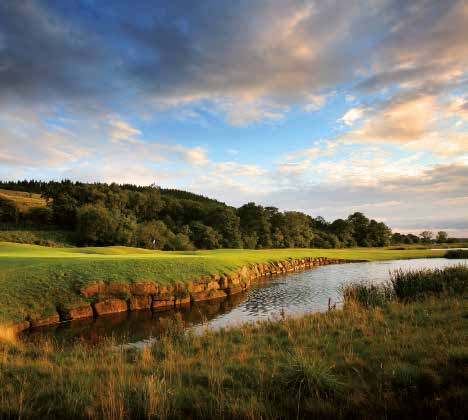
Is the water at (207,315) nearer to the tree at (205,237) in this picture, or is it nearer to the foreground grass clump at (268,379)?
the foreground grass clump at (268,379)

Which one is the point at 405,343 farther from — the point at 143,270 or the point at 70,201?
the point at 70,201

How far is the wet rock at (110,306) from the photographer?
1809 centimetres

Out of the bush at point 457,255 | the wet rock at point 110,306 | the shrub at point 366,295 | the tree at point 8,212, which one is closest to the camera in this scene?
the shrub at point 366,295

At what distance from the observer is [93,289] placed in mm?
18750

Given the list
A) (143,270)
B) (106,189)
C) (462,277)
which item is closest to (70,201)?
(106,189)

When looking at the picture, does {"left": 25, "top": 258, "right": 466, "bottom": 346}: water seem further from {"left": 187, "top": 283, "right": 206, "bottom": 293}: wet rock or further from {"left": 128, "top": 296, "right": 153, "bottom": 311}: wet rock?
{"left": 187, "top": 283, "right": 206, "bottom": 293}: wet rock

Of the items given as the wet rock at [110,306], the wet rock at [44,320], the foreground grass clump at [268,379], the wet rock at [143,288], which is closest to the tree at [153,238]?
the wet rock at [143,288]

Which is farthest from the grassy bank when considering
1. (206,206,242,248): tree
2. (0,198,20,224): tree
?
(0,198,20,224): tree

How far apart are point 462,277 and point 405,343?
11.8m

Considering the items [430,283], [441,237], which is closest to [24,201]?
[430,283]

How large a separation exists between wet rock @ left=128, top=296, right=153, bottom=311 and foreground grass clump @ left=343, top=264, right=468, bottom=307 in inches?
456

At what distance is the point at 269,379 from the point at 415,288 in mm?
13587

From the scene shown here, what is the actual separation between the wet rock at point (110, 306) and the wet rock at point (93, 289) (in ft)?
2.42

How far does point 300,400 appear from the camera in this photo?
16.6 feet
